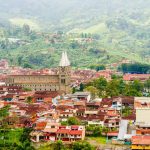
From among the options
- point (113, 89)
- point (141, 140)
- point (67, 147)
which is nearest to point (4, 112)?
point (67, 147)

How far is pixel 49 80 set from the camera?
5647 centimetres

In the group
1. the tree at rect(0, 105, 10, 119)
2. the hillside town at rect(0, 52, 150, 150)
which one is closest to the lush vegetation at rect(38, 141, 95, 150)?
the hillside town at rect(0, 52, 150, 150)

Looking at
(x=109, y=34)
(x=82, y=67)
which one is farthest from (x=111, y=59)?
(x=109, y=34)

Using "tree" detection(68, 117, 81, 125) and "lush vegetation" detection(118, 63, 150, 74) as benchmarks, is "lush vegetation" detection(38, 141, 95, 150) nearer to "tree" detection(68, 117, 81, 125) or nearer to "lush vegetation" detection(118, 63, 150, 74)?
"tree" detection(68, 117, 81, 125)

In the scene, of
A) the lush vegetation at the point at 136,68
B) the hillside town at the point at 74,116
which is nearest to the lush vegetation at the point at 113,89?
the hillside town at the point at 74,116

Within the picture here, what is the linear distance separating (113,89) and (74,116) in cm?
1120

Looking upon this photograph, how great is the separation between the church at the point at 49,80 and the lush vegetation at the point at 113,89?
278 cm

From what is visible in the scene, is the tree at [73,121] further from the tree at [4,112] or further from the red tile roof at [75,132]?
the tree at [4,112]

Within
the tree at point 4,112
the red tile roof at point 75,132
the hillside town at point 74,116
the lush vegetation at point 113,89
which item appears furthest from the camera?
the lush vegetation at point 113,89

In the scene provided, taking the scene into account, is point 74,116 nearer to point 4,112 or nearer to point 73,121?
point 73,121

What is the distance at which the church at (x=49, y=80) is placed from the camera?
55.5 m

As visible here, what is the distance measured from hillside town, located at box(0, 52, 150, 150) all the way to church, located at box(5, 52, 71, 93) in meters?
0.12

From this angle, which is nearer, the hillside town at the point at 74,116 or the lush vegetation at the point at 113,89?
the hillside town at the point at 74,116

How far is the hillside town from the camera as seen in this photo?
35281mm
